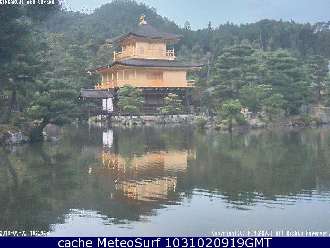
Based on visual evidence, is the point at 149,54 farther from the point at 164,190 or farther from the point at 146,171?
the point at 164,190

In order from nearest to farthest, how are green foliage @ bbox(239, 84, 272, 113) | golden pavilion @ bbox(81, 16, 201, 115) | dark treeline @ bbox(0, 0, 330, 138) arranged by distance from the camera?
dark treeline @ bbox(0, 0, 330, 138)
green foliage @ bbox(239, 84, 272, 113)
golden pavilion @ bbox(81, 16, 201, 115)

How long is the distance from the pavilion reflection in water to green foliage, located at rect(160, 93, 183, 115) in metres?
24.0

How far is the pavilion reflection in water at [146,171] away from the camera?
46.7 ft

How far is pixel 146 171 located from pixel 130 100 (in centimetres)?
3028

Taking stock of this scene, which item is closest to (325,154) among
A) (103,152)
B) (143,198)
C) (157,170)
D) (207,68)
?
(157,170)

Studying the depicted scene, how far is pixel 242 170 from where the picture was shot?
17.9 meters

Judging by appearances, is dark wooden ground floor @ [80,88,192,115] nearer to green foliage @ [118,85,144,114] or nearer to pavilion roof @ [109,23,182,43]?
green foliage @ [118,85,144,114]

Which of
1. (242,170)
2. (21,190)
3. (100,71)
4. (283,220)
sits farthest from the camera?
(100,71)

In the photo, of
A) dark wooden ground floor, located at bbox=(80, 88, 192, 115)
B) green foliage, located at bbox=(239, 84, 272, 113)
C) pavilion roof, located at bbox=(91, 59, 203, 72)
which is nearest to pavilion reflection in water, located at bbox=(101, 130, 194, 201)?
green foliage, located at bbox=(239, 84, 272, 113)

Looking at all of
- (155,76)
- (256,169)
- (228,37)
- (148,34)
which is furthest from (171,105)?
(228,37)

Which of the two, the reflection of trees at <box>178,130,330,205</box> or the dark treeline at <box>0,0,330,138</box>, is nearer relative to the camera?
the reflection of trees at <box>178,130,330,205</box>

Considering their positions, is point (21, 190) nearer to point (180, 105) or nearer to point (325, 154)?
point (325, 154)

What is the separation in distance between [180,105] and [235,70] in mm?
6325

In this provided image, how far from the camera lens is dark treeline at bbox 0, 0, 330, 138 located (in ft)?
72.8
